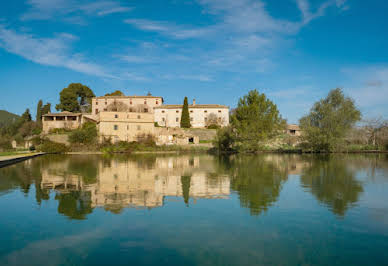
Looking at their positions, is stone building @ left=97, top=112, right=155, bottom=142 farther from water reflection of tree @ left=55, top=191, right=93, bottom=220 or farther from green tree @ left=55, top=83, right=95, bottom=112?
water reflection of tree @ left=55, top=191, right=93, bottom=220

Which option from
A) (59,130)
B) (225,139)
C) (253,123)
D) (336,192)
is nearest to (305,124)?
(253,123)

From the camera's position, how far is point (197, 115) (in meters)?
57.5

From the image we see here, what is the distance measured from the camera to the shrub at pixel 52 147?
36.4 m

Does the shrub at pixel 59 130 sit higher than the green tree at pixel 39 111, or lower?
lower

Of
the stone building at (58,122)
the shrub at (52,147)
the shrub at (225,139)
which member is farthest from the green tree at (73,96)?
the shrub at (225,139)

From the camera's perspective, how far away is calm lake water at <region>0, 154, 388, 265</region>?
4.46 m

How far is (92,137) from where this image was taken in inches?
1580

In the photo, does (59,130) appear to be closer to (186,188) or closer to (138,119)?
(138,119)

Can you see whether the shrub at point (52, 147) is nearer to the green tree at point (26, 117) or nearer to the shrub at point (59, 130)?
the shrub at point (59, 130)

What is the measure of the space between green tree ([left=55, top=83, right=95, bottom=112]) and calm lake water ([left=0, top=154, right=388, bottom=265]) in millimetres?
50571

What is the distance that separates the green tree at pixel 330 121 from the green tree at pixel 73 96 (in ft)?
146

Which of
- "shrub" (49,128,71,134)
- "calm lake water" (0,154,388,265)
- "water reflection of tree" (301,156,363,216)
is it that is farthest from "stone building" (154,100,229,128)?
"calm lake water" (0,154,388,265)

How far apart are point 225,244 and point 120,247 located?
1.83 metres

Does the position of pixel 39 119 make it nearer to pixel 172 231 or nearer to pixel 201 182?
pixel 201 182
